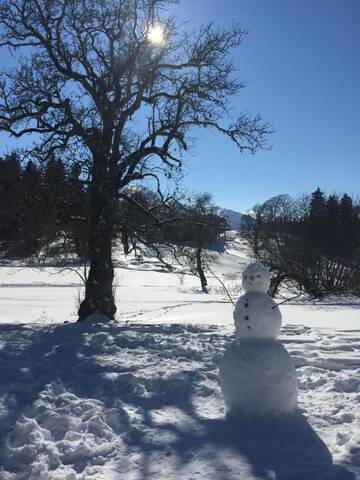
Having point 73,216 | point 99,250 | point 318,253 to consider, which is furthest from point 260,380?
point 318,253

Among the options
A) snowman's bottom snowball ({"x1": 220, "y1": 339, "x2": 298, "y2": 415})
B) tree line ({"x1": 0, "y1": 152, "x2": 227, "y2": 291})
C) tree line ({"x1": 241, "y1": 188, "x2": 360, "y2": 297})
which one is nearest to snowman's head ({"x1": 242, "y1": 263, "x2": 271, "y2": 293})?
snowman's bottom snowball ({"x1": 220, "y1": 339, "x2": 298, "y2": 415})

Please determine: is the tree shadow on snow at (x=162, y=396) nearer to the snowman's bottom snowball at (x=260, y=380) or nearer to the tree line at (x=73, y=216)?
the snowman's bottom snowball at (x=260, y=380)

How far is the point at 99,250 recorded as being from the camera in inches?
425

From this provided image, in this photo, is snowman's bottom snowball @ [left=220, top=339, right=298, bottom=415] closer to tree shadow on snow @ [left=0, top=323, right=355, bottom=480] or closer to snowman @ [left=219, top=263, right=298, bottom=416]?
snowman @ [left=219, top=263, right=298, bottom=416]

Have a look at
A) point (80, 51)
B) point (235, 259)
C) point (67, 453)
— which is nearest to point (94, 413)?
point (67, 453)

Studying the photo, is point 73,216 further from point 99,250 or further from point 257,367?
point 257,367

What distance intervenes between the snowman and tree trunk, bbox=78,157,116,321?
6350 millimetres

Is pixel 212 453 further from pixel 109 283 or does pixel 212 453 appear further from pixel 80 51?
pixel 80 51

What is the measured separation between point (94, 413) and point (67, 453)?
2.66 feet

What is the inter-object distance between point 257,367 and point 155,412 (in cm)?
121

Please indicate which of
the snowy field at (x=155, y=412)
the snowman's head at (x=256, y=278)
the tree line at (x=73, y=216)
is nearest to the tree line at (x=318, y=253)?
the tree line at (x=73, y=216)

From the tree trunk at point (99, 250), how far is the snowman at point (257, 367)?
6350 millimetres

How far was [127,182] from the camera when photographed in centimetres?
1133

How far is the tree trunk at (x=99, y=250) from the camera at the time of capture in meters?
10.8
